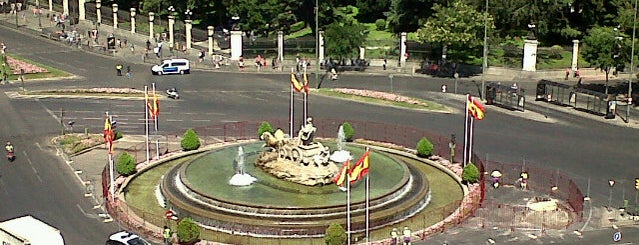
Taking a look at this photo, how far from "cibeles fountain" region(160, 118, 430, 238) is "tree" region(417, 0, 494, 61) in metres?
29.7

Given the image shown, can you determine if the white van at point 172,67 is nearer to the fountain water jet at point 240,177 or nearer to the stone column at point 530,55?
the stone column at point 530,55

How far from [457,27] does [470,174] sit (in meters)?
32.8

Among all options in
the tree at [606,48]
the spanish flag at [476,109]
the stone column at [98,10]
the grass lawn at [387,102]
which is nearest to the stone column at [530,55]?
the tree at [606,48]

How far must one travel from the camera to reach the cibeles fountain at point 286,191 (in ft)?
119

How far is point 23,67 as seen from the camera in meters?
76.6

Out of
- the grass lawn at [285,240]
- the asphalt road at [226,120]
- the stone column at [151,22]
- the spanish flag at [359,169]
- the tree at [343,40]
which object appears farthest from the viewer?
the stone column at [151,22]

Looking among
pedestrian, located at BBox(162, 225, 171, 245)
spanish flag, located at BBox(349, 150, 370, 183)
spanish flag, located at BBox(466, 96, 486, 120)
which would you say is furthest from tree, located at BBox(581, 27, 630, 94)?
pedestrian, located at BBox(162, 225, 171, 245)

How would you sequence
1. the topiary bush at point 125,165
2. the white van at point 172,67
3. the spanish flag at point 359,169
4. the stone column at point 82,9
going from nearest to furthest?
the spanish flag at point 359,169 → the topiary bush at point 125,165 → the white van at point 172,67 → the stone column at point 82,9

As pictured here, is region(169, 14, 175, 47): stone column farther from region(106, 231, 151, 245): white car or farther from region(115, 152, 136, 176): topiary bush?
region(106, 231, 151, 245): white car

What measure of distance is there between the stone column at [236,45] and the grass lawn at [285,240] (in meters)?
34.3

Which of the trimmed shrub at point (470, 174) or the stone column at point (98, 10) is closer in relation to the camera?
the trimmed shrub at point (470, 174)

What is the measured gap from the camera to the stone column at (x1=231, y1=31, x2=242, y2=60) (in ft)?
264

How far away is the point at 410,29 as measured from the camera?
3531 inches

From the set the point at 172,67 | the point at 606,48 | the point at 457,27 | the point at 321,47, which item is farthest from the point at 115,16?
the point at 606,48
